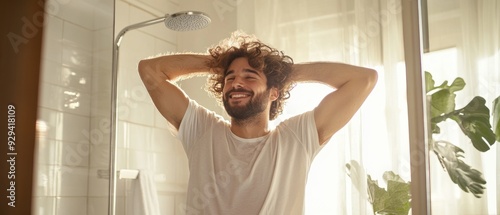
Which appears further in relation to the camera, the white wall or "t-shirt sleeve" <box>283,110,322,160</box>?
the white wall

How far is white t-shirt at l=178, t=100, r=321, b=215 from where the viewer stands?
102 cm

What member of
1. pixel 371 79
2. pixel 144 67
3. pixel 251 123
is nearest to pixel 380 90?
pixel 371 79

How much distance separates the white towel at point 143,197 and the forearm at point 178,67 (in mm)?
301

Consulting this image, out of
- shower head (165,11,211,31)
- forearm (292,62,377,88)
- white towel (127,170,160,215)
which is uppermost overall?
shower head (165,11,211,31)

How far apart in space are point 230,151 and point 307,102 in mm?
188

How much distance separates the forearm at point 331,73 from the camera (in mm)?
1034

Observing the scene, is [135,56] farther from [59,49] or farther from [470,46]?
[470,46]

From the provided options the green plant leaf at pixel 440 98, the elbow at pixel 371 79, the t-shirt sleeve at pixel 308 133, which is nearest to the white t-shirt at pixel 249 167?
the t-shirt sleeve at pixel 308 133

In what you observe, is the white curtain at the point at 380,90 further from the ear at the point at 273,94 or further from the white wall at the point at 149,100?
the white wall at the point at 149,100

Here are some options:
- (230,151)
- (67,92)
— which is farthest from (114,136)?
(230,151)

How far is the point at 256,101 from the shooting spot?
3.54 feet

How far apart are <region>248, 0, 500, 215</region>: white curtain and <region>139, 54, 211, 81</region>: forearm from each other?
0.69 feet

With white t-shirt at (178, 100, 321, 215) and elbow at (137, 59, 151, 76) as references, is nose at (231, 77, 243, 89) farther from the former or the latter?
elbow at (137, 59, 151, 76)

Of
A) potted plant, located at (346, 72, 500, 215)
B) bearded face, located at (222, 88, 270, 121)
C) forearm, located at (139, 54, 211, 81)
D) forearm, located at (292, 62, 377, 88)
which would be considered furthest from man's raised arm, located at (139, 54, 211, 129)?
potted plant, located at (346, 72, 500, 215)
